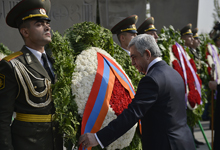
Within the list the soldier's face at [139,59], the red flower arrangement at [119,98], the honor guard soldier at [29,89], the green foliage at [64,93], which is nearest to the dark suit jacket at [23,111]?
the honor guard soldier at [29,89]

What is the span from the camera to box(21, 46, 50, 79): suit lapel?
2.34 m

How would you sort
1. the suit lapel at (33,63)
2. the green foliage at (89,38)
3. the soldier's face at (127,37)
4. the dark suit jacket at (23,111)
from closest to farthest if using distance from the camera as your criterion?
the dark suit jacket at (23,111), the suit lapel at (33,63), the green foliage at (89,38), the soldier's face at (127,37)

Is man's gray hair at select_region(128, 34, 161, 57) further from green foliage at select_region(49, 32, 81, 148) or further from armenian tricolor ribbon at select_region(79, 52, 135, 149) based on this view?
green foliage at select_region(49, 32, 81, 148)

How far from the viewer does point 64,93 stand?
239 centimetres

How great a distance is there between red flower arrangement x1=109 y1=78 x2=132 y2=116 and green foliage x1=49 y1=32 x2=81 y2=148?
1.33ft

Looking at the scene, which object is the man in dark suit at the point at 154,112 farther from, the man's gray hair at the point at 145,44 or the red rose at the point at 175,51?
the red rose at the point at 175,51

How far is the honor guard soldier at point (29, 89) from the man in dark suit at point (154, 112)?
411 mm

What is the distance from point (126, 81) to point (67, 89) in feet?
2.54

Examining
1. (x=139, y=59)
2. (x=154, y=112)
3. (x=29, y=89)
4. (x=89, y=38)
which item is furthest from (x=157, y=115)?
(x=29, y=89)

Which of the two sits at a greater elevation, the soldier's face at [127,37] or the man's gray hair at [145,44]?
the soldier's face at [127,37]

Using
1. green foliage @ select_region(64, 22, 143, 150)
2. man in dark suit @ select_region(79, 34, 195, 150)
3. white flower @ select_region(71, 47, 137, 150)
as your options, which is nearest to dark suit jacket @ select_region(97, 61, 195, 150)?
man in dark suit @ select_region(79, 34, 195, 150)

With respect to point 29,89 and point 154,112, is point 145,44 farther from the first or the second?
point 29,89

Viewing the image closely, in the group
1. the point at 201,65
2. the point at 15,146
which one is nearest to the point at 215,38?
the point at 201,65

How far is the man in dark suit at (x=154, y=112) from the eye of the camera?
2.37 metres
